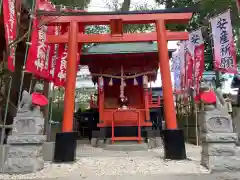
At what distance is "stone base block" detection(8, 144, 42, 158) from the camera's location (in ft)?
16.3

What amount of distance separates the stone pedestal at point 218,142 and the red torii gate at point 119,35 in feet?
3.93

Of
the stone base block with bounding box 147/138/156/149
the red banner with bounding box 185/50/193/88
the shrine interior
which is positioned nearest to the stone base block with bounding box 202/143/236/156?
the stone base block with bounding box 147/138/156/149

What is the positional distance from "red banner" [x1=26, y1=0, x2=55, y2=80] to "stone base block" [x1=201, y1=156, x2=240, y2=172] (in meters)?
5.33

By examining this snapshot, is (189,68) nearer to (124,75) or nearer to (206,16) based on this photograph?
(124,75)

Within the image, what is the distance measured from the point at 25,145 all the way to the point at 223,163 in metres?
4.19

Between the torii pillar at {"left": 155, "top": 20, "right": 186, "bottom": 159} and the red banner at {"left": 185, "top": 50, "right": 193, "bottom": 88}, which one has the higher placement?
the red banner at {"left": 185, "top": 50, "right": 193, "bottom": 88}

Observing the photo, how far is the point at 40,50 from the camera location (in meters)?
7.32

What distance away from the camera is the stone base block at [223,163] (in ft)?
15.9

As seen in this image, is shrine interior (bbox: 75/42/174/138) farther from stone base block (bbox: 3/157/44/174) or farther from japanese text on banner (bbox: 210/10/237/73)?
stone base block (bbox: 3/157/44/174)

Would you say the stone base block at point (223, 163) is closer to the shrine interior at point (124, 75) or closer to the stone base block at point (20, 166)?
the stone base block at point (20, 166)

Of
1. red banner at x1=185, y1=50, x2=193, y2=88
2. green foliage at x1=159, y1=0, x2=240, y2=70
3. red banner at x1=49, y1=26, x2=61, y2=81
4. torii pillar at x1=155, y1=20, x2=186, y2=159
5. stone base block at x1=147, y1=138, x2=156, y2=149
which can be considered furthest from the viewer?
red banner at x1=185, y1=50, x2=193, y2=88

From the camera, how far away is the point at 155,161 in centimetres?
595

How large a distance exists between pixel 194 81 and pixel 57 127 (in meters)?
7.29

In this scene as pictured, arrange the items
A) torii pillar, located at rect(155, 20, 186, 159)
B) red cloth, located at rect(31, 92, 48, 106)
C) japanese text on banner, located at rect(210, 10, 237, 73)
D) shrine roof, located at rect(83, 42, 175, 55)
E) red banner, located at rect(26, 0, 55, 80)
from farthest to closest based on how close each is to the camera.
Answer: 1. shrine roof, located at rect(83, 42, 175, 55)
2. japanese text on banner, located at rect(210, 10, 237, 73)
3. red banner, located at rect(26, 0, 55, 80)
4. torii pillar, located at rect(155, 20, 186, 159)
5. red cloth, located at rect(31, 92, 48, 106)
